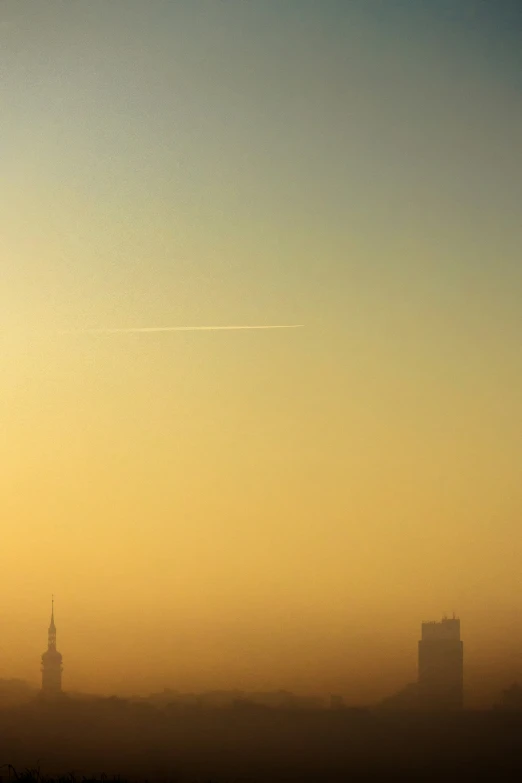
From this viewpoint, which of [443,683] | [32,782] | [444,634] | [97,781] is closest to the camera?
[32,782]

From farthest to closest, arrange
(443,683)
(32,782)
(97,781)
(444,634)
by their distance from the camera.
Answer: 1. (443,683)
2. (444,634)
3. (97,781)
4. (32,782)

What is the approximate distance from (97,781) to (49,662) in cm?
1405

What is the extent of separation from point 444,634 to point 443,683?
2407mm

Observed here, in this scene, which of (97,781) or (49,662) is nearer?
(97,781)

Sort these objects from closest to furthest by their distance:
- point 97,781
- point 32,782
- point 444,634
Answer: point 32,782 < point 97,781 < point 444,634

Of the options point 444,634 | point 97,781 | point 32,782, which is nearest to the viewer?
point 32,782

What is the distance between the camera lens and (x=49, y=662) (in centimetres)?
2138

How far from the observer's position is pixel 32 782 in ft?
23.9

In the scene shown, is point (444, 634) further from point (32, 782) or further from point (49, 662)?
point (32, 782)

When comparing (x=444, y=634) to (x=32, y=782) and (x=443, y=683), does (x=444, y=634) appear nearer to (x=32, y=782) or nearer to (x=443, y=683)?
(x=443, y=683)

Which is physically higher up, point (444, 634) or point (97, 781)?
point (444, 634)

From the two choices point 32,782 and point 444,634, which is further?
point 444,634

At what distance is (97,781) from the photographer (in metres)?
8.01

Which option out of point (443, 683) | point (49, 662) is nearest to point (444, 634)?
point (443, 683)
